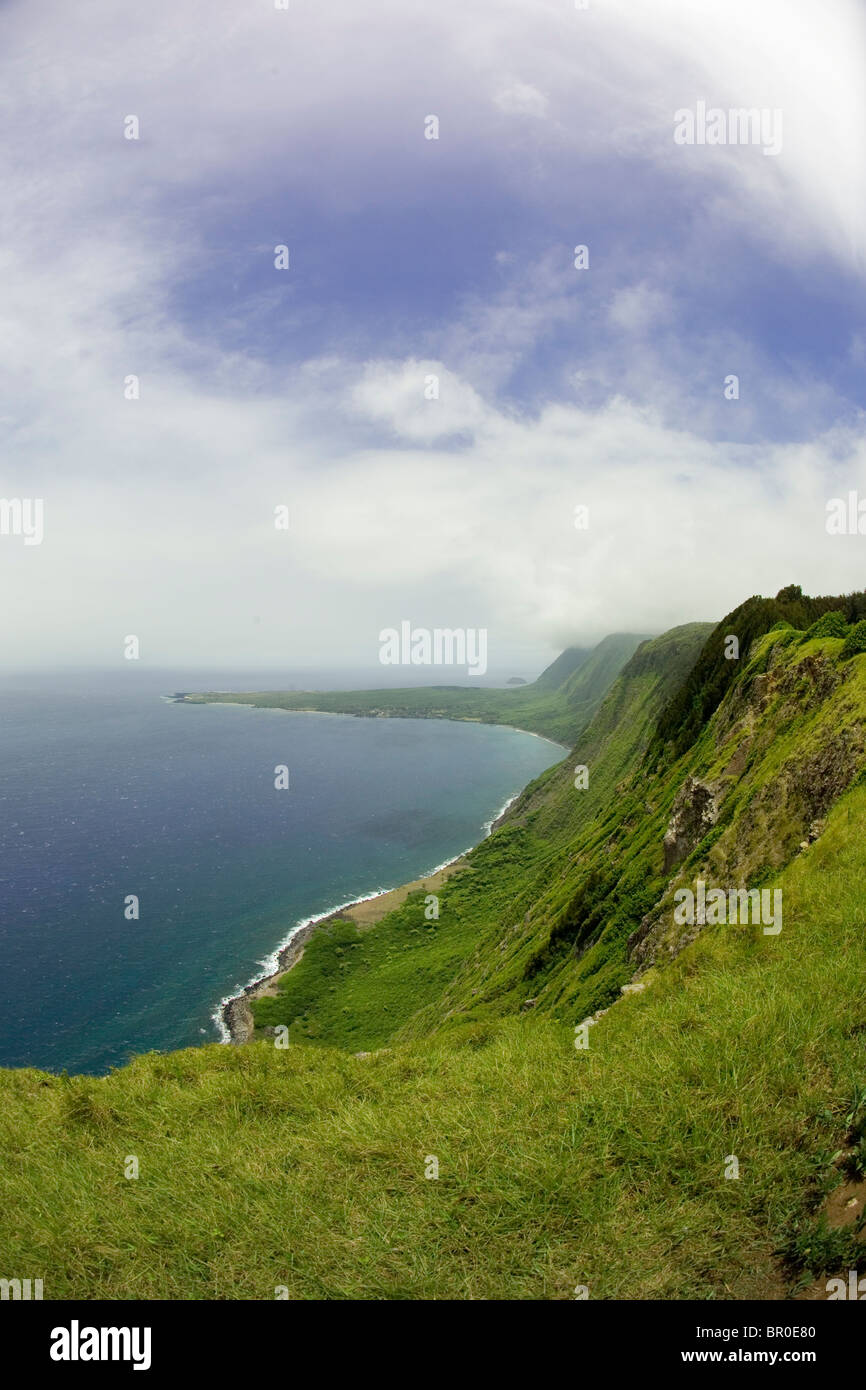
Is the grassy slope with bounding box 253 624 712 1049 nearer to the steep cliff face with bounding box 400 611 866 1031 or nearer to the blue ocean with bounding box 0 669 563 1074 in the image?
the steep cliff face with bounding box 400 611 866 1031

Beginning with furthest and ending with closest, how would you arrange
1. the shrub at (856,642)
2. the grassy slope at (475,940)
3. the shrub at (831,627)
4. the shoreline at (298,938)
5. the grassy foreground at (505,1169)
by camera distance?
the shoreline at (298,938)
the grassy slope at (475,940)
the shrub at (831,627)
the shrub at (856,642)
the grassy foreground at (505,1169)

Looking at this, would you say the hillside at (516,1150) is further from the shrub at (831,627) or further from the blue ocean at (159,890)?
the blue ocean at (159,890)

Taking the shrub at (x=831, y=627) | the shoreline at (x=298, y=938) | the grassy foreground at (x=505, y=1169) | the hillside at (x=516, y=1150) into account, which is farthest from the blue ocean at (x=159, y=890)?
the shrub at (x=831, y=627)

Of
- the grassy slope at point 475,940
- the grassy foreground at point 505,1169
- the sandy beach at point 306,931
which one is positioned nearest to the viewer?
the grassy foreground at point 505,1169

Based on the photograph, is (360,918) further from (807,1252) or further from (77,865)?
(807,1252)

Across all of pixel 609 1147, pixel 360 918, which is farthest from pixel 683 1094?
pixel 360 918

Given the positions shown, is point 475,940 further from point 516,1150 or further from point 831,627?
point 516,1150
